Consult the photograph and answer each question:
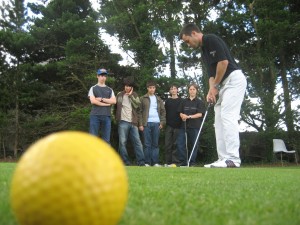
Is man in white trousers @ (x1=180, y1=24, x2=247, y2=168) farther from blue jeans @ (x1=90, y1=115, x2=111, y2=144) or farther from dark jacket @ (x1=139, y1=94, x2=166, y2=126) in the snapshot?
dark jacket @ (x1=139, y1=94, x2=166, y2=126)

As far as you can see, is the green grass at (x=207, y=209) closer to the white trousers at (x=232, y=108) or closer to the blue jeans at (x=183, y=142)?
the white trousers at (x=232, y=108)

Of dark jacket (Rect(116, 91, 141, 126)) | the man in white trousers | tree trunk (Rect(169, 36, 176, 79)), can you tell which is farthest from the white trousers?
tree trunk (Rect(169, 36, 176, 79))

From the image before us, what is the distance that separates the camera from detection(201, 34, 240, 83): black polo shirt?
524 centimetres

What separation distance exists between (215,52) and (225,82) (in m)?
0.48

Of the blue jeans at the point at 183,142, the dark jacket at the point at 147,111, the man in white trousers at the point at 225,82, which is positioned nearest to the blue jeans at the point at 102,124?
the dark jacket at the point at 147,111

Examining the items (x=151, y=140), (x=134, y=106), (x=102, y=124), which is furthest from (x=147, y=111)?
(x=102, y=124)

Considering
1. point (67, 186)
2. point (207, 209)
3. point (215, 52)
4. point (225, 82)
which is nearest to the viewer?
point (67, 186)

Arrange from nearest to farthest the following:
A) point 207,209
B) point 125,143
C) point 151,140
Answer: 1. point 207,209
2. point 125,143
3. point 151,140

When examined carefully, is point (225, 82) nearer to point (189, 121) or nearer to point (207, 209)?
point (189, 121)

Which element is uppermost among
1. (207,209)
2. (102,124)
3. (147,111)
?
(147,111)

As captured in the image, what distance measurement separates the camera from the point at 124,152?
7.93m

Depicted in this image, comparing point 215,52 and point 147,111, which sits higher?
point 215,52

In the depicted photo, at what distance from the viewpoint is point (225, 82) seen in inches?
213

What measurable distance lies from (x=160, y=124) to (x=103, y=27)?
7109 mm
